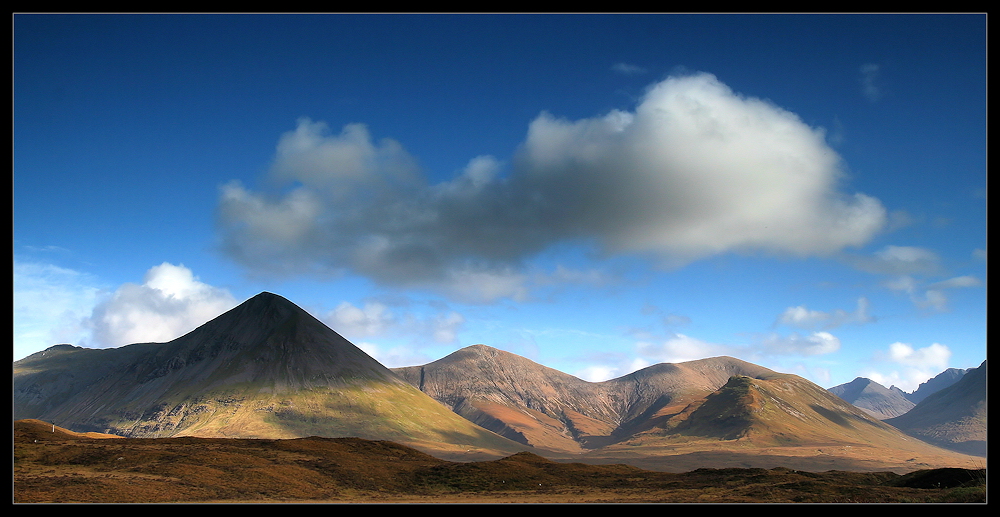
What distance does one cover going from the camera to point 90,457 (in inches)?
2566

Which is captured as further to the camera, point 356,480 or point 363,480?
point 363,480

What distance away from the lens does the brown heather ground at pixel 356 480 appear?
51719 mm

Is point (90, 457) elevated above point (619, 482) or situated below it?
above

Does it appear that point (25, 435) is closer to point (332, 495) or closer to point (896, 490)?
point (332, 495)

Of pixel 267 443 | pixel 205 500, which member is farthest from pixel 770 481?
pixel 267 443

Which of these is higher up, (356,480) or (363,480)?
(356,480)

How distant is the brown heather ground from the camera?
51.7 m

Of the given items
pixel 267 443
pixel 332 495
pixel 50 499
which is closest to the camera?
pixel 50 499

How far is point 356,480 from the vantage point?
68.5 metres
